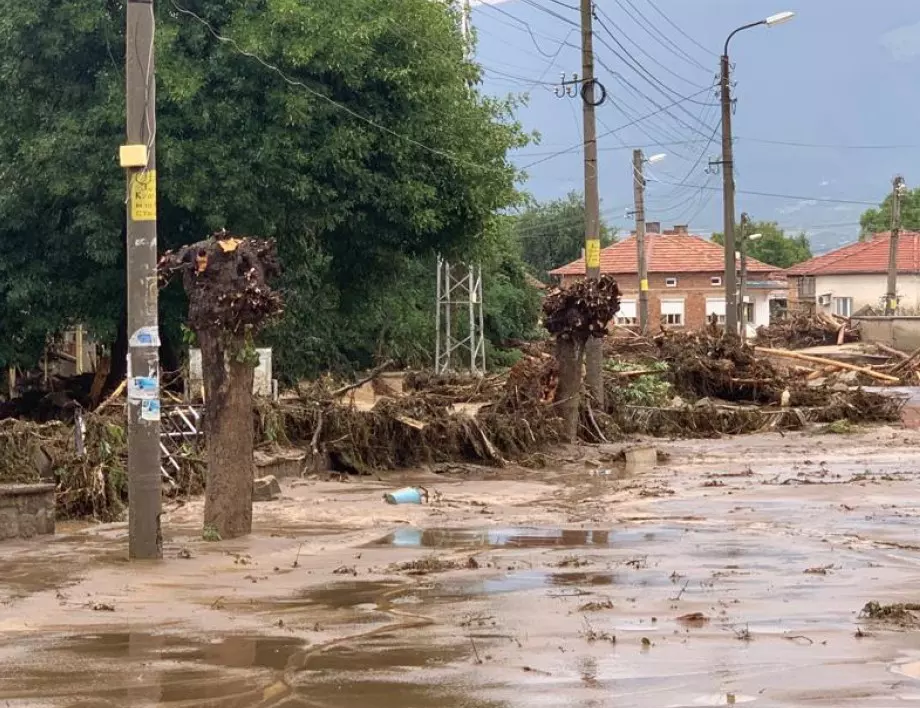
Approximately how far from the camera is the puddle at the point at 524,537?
39.3ft

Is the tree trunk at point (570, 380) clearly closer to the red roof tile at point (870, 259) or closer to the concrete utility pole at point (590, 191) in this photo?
the concrete utility pole at point (590, 191)

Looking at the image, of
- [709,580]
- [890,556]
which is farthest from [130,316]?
[890,556]

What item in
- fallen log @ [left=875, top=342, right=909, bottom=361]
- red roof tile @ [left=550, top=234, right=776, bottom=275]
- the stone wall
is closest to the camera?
the stone wall

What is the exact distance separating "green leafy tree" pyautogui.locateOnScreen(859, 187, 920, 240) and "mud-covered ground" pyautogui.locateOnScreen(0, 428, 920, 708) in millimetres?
99100

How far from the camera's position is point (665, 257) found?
77.7 m

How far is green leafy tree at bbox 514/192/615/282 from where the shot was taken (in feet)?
286

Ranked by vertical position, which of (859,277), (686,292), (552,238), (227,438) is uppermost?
(552,238)

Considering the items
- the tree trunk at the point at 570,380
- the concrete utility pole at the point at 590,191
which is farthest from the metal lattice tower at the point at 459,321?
the tree trunk at the point at 570,380

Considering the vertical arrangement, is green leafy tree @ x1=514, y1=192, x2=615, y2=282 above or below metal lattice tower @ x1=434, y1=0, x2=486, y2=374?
above

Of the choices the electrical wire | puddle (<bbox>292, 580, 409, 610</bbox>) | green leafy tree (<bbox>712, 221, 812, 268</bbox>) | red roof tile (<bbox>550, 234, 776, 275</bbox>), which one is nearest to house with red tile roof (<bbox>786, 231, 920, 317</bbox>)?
red roof tile (<bbox>550, 234, 776, 275</bbox>)

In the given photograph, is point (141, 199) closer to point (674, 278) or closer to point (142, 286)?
point (142, 286)

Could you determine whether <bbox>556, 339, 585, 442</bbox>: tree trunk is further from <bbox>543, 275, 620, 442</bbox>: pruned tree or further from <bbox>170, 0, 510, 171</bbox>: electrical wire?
<bbox>170, 0, 510, 171</bbox>: electrical wire

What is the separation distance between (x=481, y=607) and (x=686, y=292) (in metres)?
69.8

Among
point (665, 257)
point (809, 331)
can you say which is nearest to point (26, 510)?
point (809, 331)
